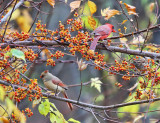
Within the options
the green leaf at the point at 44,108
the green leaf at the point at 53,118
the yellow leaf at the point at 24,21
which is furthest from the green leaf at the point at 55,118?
the yellow leaf at the point at 24,21

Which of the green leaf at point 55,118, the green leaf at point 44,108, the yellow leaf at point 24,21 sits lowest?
the green leaf at point 55,118

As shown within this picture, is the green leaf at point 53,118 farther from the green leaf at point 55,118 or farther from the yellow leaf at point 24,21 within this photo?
the yellow leaf at point 24,21

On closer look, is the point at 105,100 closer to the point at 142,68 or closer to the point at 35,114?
the point at 35,114

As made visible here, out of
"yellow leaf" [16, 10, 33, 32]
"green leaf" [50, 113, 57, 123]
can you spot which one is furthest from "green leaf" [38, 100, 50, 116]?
"yellow leaf" [16, 10, 33, 32]

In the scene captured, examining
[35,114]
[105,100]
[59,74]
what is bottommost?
[35,114]

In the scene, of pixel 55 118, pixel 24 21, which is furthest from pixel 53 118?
pixel 24 21

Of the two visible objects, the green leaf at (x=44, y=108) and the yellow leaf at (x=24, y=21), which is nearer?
the green leaf at (x=44, y=108)

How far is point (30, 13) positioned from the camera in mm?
3443

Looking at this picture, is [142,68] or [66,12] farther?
[66,12]

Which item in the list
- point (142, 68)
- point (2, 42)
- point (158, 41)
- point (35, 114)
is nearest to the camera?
point (2, 42)

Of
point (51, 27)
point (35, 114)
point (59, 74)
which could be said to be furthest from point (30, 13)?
point (35, 114)

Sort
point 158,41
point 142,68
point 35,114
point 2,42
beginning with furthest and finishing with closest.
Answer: point 158,41
point 35,114
point 142,68
point 2,42

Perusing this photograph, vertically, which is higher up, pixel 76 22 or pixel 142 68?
pixel 76 22

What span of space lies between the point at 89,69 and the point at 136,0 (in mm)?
1226
